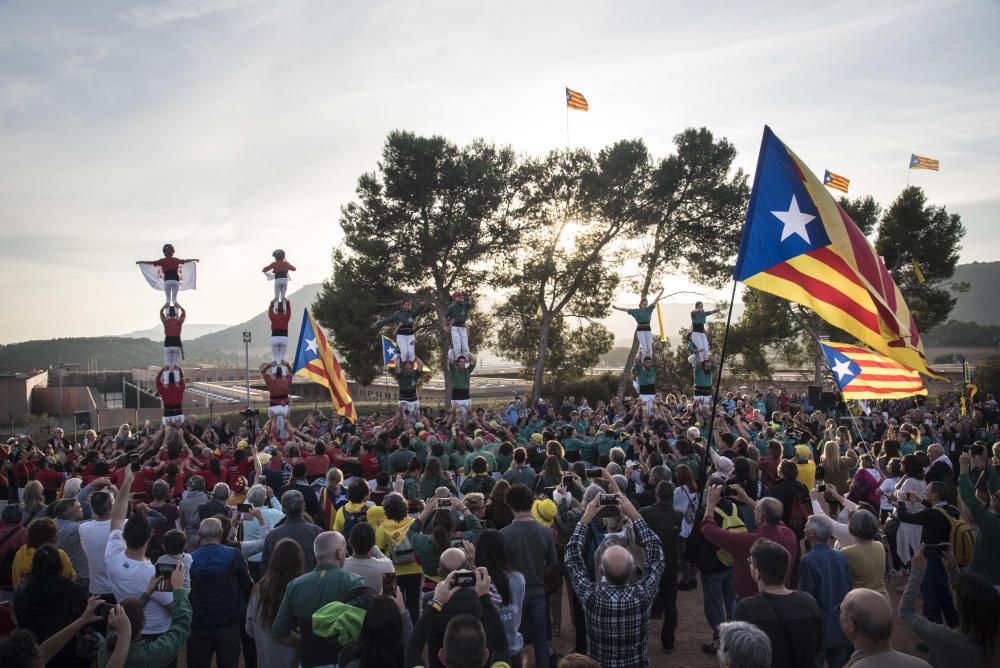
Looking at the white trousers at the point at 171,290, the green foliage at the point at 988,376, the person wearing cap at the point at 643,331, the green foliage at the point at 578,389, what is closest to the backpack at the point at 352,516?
the white trousers at the point at 171,290

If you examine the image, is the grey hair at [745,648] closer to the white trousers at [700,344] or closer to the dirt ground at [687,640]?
the dirt ground at [687,640]

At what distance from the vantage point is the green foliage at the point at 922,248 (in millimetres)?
36031

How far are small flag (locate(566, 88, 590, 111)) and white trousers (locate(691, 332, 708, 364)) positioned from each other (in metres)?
14.5

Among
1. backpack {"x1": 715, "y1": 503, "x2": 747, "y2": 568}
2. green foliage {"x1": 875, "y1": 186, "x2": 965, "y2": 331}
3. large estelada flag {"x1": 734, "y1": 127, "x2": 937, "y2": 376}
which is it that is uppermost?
green foliage {"x1": 875, "y1": 186, "x2": 965, "y2": 331}

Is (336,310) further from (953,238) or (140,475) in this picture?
(953,238)

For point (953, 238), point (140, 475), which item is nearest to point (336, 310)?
point (140, 475)

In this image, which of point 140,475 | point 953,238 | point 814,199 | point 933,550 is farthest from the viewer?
point 953,238

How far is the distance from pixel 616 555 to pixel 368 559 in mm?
1797

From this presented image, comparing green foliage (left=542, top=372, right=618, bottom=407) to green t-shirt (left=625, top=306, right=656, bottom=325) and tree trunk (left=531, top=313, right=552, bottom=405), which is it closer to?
tree trunk (left=531, top=313, right=552, bottom=405)

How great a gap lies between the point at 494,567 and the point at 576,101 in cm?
2647

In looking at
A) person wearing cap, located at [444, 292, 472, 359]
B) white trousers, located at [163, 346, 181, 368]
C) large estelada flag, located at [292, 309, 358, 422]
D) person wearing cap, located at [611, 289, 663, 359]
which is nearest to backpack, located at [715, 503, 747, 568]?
large estelada flag, located at [292, 309, 358, 422]

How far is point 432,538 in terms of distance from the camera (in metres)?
5.32

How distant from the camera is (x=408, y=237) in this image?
2891cm

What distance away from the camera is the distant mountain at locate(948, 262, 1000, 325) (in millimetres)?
169250
